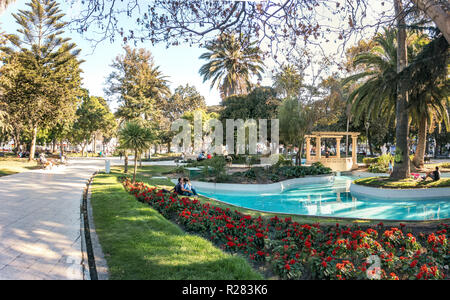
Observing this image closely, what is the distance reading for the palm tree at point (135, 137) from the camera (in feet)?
43.5

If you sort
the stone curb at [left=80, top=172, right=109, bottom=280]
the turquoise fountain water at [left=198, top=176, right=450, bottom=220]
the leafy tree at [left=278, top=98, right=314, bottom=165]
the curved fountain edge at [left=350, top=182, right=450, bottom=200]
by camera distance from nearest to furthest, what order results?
the stone curb at [left=80, top=172, right=109, bottom=280] < the turquoise fountain water at [left=198, top=176, right=450, bottom=220] < the curved fountain edge at [left=350, top=182, right=450, bottom=200] < the leafy tree at [left=278, top=98, right=314, bottom=165]

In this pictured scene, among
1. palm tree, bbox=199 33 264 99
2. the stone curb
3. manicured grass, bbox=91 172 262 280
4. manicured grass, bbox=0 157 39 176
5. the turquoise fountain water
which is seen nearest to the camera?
manicured grass, bbox=91 172 262 280

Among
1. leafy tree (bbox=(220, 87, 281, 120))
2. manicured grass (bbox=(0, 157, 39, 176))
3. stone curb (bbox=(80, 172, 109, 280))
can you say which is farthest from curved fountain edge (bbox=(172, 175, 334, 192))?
leafy tree (bbox=(220, 87, 281, 120))

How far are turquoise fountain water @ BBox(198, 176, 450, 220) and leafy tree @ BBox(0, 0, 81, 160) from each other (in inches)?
780

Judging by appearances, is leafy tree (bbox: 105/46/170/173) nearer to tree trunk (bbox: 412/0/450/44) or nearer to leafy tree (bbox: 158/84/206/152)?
leafy tree (bbox: 158/84/206/152)

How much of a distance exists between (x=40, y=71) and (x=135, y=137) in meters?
19.2

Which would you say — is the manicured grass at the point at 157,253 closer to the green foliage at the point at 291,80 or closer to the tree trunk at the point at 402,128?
the tree trunk at the point at 402,128

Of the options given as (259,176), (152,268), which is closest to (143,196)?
(152,268)

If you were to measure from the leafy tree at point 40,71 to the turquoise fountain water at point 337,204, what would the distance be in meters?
19.8

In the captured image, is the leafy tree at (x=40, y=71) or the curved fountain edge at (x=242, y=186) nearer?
the curved fountain edge at (x=242, y=186)

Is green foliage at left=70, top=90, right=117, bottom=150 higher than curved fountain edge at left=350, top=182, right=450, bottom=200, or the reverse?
green foliage at left=70, top=90, right=117, bottom=150

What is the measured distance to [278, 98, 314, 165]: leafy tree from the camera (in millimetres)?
23875

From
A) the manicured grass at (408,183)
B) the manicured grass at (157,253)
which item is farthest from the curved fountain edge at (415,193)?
the manicured grass at (157,253)

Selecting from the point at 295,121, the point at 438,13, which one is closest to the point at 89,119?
the point at 295,121
